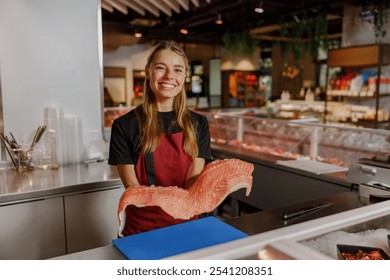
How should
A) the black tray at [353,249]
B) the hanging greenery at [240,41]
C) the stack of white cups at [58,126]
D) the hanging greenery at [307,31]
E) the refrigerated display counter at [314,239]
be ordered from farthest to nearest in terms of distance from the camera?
the hanging greenery at [240,41], the hanging greenery at [307,31], the stack of white cups at [58,126], the black tray at [353,249], the refrigerated display counter at [314,239]

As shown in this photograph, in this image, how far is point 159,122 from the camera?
1.81m

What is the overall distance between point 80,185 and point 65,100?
988mm

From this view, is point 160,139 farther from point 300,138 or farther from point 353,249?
point 300,138

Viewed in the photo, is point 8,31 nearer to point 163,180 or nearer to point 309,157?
point 163,180

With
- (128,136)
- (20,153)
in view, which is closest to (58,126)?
(20,153)

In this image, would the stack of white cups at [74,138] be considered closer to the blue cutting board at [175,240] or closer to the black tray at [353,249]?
the blue cutting board at [175,240]

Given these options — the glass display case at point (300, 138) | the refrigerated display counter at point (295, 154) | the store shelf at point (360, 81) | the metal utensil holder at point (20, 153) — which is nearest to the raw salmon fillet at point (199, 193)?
the refrigerated display counter at point (295, 154)

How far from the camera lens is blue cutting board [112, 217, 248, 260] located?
1265 mm

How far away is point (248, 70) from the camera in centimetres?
1259

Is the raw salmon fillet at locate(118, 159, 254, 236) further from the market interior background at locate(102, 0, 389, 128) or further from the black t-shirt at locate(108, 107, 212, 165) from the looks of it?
the market interior background at locate(102, 0, 389, 128)

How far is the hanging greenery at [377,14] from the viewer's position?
623 centimetres

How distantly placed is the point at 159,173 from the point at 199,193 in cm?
39

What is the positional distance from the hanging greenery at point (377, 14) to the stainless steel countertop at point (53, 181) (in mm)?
5293
